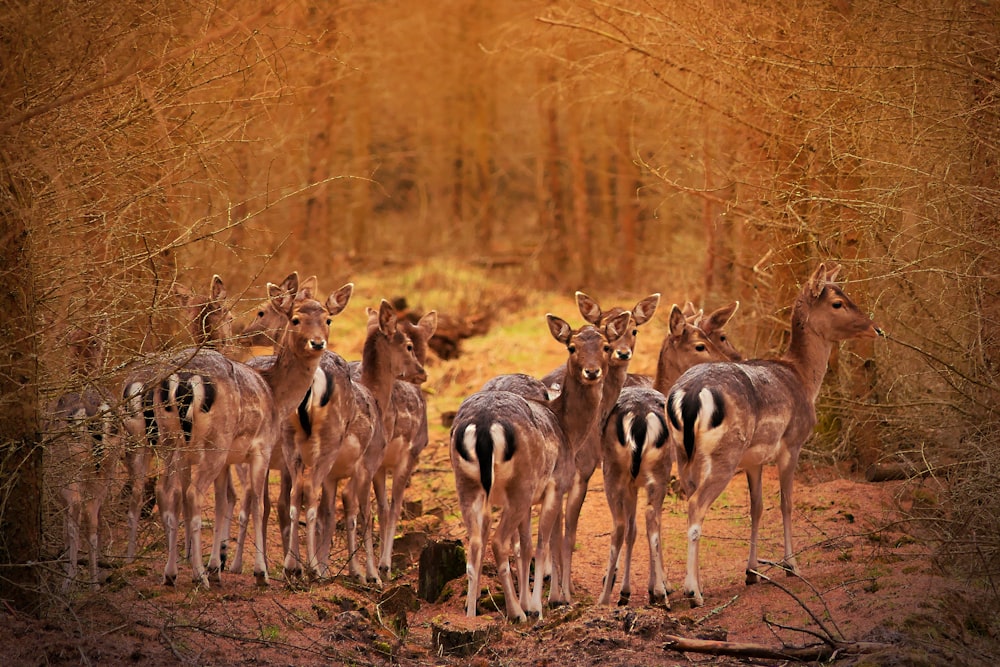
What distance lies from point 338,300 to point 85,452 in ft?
12.7

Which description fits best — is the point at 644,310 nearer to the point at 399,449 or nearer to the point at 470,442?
the point at 399,449

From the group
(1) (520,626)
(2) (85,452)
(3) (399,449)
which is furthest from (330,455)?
(2) (85,452)

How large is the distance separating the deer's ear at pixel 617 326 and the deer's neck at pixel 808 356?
1.71 m

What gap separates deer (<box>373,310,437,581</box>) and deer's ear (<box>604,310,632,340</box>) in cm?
233

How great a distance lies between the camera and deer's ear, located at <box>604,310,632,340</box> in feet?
33.9

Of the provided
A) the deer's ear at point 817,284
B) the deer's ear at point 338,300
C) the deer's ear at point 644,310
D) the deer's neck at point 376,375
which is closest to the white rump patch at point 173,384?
the deer's ear at point 338,300

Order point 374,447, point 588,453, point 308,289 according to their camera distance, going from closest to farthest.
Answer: point 588,453
point 374,447
point 308,289

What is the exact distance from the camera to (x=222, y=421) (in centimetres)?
930

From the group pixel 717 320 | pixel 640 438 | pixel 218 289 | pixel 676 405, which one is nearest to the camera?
pixel 676 405

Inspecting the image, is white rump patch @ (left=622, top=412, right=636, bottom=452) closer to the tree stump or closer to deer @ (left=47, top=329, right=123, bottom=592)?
the tree stump

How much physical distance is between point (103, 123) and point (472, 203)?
26.8 m

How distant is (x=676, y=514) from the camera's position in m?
13.4

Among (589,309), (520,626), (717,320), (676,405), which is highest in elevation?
(589,309)

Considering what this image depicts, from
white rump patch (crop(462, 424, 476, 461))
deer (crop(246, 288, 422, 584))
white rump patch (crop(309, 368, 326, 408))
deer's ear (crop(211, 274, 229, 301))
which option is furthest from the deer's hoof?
deer's ear (crop(211, 274, 229, 301))
